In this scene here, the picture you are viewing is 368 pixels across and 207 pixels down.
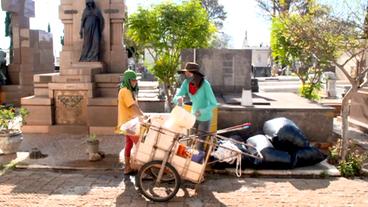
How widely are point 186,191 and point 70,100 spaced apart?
5.48 meters

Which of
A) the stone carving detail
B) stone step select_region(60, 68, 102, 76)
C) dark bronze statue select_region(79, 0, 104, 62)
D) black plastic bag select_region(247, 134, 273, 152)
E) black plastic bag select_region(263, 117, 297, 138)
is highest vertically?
dark bronze statue select_region(79, 0, 104, 62)

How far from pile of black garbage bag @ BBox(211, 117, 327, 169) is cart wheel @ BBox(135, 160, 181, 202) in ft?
3.34

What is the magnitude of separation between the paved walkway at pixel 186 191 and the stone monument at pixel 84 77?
343 centimetres

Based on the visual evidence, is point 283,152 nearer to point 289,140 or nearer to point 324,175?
point 289,140

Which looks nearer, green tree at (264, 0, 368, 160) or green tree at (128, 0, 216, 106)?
green tree at (264, 0, 368, 160)

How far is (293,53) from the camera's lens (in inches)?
523

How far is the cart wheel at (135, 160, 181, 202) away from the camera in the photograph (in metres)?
4.99

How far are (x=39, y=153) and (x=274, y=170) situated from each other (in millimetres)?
4338

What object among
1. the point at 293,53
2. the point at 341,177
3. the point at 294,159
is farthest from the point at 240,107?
the point at 293,53

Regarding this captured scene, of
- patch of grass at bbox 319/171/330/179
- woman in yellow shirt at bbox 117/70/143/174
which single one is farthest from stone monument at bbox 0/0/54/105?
patch of grass at bbox 319/171/330/179

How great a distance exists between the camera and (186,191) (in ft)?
17.8

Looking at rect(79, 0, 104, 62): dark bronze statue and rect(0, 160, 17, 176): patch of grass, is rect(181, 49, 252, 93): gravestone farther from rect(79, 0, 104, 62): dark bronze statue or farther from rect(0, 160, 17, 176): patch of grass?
rect(0, 160, 17, 176): patch of grass

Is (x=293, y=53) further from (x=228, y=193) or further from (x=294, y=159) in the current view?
(x=228, y=193)

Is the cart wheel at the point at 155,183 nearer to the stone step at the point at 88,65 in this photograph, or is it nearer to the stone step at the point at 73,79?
the stone step at the point at 73,79
